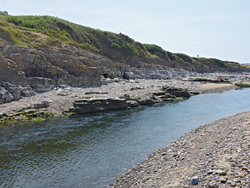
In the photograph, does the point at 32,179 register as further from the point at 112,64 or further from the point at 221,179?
the point at 112,64

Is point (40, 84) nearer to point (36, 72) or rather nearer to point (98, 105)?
point (36, 72)

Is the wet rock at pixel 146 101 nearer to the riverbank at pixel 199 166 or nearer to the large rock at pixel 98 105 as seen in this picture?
the large rock at pixel 98 105

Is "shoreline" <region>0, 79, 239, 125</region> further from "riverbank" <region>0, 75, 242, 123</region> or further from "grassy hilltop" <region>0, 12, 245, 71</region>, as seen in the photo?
"grassy hilltop" <region>0, 12, 245, 71</region>

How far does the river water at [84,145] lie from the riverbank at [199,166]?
5.93 feet

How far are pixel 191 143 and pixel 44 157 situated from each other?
451 inches

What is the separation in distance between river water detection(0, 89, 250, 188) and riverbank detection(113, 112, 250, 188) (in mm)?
1807

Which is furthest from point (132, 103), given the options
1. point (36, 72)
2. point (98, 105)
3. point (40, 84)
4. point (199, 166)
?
point (199, 166)

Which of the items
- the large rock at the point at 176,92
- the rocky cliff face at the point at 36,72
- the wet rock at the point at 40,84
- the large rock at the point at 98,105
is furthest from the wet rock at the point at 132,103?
the wet rock at the point at 40,84

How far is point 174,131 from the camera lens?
80.3 feet

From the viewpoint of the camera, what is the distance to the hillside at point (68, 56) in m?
42.2

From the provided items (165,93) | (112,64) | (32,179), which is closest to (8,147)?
(32,179)

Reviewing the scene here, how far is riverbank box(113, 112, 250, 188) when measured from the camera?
9273 mm

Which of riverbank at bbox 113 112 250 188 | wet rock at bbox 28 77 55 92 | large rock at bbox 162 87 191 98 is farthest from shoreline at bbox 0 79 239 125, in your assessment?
riverbank at bbox 113 112 250 188

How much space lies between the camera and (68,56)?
175 ft
